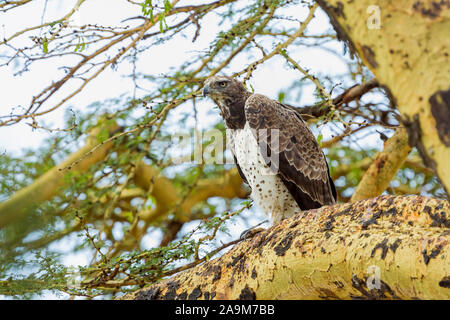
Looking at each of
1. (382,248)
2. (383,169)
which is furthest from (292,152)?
(382,248)

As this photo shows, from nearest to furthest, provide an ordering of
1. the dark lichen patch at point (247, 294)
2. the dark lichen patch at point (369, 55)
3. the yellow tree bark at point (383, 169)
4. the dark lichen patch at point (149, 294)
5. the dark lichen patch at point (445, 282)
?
the dark lichen patch at point (369, 55)
the dark lichen patch at point (445, 282)
the dark lichen patch at point (247, 294)
the dark lichen patch at point (149, 294)
the yellow tree bark at point (383, 169)

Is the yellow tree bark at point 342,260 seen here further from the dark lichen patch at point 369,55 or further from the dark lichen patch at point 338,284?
the dark lichen patch at point 369,55

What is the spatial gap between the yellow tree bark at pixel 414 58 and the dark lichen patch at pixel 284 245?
157 centimetres

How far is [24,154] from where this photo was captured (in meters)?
6.30

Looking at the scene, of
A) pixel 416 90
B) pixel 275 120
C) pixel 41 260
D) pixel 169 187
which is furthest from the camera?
pixel 169 187

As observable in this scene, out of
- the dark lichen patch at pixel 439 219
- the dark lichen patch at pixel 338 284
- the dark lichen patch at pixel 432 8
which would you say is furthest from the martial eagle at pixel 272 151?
the dark lichen patch at pixel 432 8

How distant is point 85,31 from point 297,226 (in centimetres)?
254

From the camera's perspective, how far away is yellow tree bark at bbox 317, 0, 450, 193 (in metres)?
1.58

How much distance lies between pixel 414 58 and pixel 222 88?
343 centimetres

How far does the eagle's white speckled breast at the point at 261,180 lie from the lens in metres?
4.74

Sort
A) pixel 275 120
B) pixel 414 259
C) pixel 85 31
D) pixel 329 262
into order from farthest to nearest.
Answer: pixel 275 120 < pixel 85 31 < pixel 329 262 < pixel 414 259

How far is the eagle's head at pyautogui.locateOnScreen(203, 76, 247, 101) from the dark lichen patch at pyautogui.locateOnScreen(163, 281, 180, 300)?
6.58ft

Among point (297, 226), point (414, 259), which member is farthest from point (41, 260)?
point (414, 259)

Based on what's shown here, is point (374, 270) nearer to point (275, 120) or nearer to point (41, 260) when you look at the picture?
point (41, 260)
